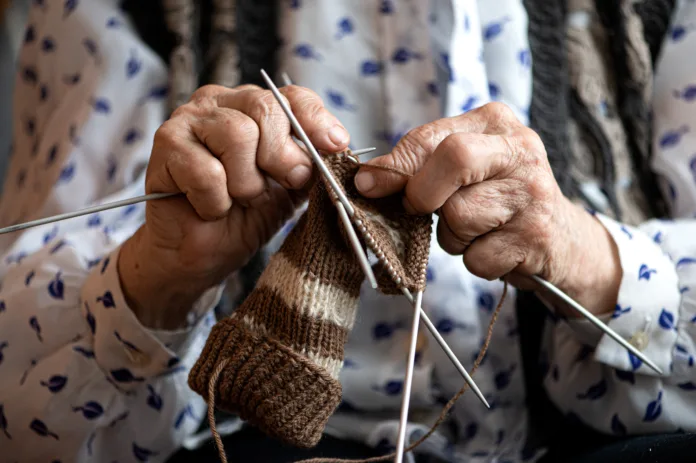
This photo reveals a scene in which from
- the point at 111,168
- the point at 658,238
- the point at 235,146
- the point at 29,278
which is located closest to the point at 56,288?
the point at 29,278

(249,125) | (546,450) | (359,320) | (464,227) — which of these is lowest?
(546,450)

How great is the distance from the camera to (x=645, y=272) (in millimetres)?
761

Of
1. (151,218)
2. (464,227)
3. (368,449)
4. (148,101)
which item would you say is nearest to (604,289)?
(464,227)

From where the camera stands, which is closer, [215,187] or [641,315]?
[215,187]

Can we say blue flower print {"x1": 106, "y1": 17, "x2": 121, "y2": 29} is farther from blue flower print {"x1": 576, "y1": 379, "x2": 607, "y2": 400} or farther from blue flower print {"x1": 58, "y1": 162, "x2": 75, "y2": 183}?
blue flower print {"x1": 576, "y1": 379, "x2": 607, "y2": 400}

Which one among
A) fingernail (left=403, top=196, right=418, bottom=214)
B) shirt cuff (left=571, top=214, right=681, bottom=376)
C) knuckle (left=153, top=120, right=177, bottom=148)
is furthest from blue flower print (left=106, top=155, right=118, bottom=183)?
shirt cuff (left=571, top=214, right=681, bottom=376)

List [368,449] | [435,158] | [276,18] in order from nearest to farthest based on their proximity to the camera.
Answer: [435,158] → [368,449] → [276,18]

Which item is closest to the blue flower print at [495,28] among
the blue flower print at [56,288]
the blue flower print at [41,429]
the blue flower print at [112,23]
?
the blue flower print at [112,23]

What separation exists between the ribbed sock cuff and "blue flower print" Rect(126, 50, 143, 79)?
0.55 metres

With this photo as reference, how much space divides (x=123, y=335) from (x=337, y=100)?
0.46 m

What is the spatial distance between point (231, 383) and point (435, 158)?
0.31 m

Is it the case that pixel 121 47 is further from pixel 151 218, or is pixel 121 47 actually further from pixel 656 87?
pixel 656 87

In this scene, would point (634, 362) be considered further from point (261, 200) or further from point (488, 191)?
point (261, 200)

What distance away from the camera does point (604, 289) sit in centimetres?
76
